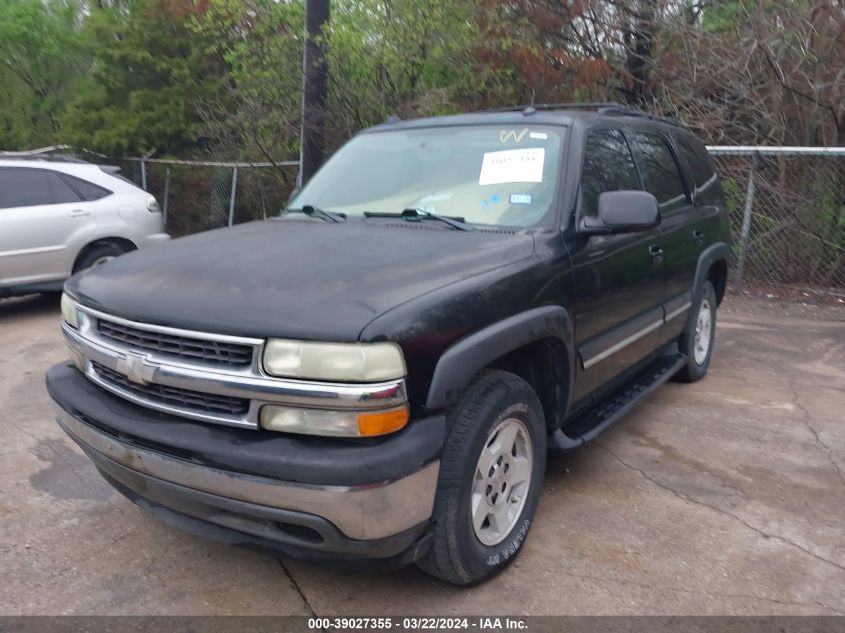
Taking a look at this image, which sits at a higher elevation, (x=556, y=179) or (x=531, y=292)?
(x=556, y=179)

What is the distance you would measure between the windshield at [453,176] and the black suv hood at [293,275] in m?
0.23

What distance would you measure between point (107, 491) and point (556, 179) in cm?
275

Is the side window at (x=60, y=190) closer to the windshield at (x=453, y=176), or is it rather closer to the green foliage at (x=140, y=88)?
the windshield at (x=453, y=176)

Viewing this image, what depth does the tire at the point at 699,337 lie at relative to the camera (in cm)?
528

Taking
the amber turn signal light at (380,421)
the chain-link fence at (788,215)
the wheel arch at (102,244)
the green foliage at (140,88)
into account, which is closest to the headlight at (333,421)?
the amber turn signal light at (380,421)

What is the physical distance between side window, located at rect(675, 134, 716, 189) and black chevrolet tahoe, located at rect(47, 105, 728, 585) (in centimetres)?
130

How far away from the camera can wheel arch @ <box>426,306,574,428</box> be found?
2.58 metres

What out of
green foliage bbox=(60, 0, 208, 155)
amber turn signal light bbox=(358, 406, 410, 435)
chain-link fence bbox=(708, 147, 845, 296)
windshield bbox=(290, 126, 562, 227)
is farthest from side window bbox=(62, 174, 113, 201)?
green foliage bbox=(60, 0, 208, 155)

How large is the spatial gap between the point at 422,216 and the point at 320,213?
0.63 metres

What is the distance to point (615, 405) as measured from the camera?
4098 mm

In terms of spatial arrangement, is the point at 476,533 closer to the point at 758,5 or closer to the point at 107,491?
the point at 107,491

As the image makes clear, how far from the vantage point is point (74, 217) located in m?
7.81

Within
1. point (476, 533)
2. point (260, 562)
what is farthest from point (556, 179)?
point (260, 562)

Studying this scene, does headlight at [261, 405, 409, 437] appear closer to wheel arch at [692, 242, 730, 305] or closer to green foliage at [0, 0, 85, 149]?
wheel arch at [692, 242, 730, 305]
